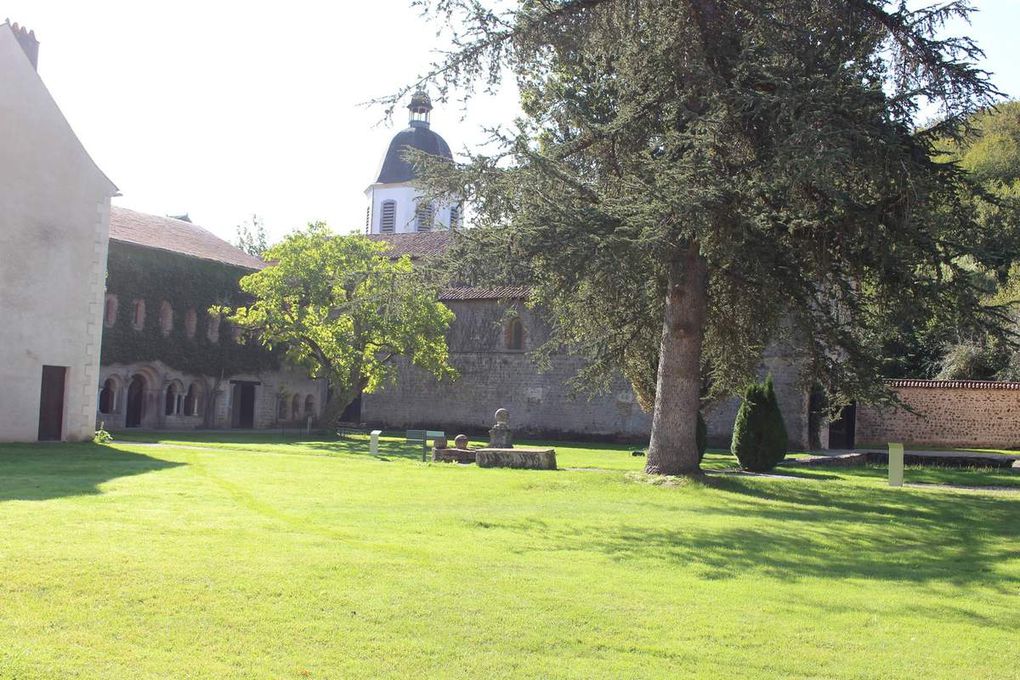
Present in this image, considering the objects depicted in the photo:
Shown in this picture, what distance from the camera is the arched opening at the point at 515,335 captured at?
134ft

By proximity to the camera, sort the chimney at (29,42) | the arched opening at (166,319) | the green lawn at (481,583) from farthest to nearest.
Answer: the arched opening at (166,319), the chimney at (29,42), the green lawn at (481,583)

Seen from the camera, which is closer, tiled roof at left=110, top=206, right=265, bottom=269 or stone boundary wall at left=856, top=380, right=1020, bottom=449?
stone boundary wall at left=856, top=380, right=1020, bottom=449

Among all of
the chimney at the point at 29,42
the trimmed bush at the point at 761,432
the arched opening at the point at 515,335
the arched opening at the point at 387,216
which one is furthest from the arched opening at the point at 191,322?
the trimmed bush at the point at 761,432

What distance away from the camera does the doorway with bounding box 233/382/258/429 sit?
40.7m

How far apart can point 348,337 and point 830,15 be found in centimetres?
2090

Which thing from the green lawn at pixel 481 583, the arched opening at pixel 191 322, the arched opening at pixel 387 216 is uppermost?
the arched opening at pixel 387 216

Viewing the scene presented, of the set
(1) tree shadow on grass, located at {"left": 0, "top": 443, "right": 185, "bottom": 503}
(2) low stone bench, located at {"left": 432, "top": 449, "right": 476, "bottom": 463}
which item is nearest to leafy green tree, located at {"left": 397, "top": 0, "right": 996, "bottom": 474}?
(2) low stone bench, located at {"left": 432, "top": 449, "right": 476, "bottom": 463}

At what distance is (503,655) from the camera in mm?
5859

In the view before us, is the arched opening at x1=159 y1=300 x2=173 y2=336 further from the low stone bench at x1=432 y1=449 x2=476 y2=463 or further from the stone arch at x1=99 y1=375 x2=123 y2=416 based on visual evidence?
the low stone bench at x1=432 y1=449 x2=476 y2=463

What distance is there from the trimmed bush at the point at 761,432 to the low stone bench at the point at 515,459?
4.48 m

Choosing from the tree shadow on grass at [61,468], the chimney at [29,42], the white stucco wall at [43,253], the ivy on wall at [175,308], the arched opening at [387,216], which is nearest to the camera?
the tree shadow on grass at [61,468]

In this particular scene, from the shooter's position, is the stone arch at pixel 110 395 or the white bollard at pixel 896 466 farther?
the stone arch at pixel 110 395

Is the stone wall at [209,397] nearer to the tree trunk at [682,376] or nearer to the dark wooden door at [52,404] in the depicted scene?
the dark wooden door at [52,404]

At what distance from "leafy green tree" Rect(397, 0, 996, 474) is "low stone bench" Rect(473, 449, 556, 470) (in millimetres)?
3650
